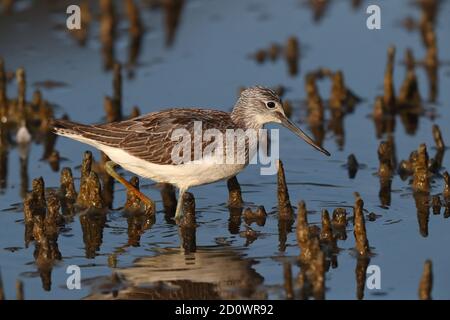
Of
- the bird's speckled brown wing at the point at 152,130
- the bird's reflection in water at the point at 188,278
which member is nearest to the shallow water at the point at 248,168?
the bird's reflection in water at the point at 188,278

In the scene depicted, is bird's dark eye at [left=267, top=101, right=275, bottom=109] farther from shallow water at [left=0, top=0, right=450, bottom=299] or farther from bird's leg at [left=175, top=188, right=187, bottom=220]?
bird's leg at [left=175, top=188, right=187, bottom=220]

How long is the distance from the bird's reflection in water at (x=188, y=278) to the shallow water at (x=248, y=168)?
0.02 m

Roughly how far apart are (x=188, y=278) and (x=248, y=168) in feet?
12.0

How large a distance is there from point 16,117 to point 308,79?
432cm

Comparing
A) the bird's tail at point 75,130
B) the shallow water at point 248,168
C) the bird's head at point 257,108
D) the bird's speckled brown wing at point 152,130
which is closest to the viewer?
the shallow water at point 248,168

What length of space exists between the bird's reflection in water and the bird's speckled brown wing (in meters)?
1.19

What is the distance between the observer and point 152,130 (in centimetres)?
1308

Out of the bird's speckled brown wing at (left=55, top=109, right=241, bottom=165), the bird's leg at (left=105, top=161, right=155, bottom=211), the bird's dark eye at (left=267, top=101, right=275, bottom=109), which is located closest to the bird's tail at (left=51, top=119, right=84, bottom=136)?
the bird's speckled brown wing at (left=55, top=109, right=241, bottom=165)

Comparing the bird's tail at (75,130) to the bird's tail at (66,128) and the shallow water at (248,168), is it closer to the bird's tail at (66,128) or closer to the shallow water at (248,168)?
the bird's tail at (66,128)

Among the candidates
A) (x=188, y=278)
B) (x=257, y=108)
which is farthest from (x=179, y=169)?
(x=188, y=278)

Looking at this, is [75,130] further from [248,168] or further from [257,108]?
[248,168]

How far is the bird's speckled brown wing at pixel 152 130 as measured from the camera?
12.9 meters
